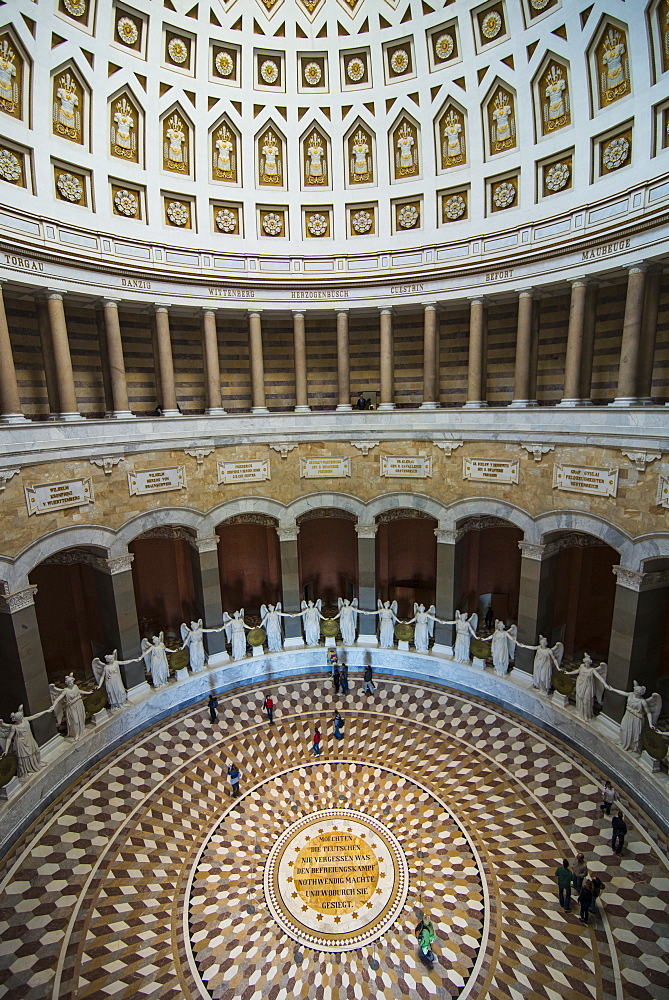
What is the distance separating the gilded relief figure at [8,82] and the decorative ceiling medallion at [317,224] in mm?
8526

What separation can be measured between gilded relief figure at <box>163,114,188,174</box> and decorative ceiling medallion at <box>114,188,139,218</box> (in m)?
1.54

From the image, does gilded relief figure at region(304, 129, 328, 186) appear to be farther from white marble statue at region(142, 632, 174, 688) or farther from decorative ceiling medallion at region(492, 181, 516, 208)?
white marble statue at region(142, 632, 174, 688)

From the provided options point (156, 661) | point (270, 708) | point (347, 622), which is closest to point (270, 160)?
point (347, 622)

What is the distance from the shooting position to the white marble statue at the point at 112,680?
1374cm

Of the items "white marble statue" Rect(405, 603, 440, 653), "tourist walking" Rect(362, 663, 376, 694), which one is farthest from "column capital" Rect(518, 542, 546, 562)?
"tourist walking" Rect(362, 663, 376, 694)

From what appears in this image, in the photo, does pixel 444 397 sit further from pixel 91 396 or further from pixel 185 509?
pixel 91 396

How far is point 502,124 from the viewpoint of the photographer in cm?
1503

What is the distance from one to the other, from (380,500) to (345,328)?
605 cm

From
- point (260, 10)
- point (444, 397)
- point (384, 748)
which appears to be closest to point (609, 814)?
point (384, 748)

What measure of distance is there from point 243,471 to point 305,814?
983cm

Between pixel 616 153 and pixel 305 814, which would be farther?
pixel 616 153

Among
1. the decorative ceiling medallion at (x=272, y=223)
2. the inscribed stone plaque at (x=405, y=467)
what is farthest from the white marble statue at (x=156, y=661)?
the decorative ceiling medallion at (x=272, y=223)

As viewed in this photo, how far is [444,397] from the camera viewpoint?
18.6m

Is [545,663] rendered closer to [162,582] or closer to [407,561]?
[407,561]
